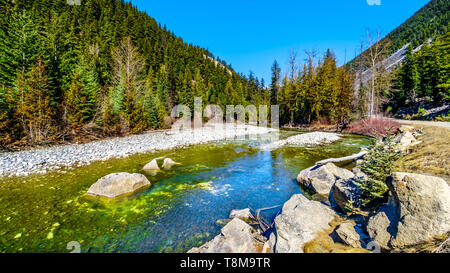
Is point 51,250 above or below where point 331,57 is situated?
below

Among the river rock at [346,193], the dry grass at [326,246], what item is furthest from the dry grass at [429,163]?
the dry grass at [326,246]

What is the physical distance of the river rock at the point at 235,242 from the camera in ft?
11.6

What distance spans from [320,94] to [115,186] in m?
35.2

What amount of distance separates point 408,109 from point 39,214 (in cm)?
5305

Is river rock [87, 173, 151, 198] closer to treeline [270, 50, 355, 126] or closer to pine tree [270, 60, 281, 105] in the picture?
treeline [270, 50, 355, 126]

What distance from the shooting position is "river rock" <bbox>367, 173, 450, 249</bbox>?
2641 mm

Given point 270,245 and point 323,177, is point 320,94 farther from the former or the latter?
point 270,245

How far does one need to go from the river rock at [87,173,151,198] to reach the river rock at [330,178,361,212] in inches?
272

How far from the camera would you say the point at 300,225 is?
3.73 m

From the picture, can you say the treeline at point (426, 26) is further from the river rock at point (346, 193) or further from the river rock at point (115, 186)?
the river rock at point (115, 186)

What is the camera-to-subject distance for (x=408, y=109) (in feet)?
120

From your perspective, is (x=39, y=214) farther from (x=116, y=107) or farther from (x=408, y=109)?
(x=408, y=109)
